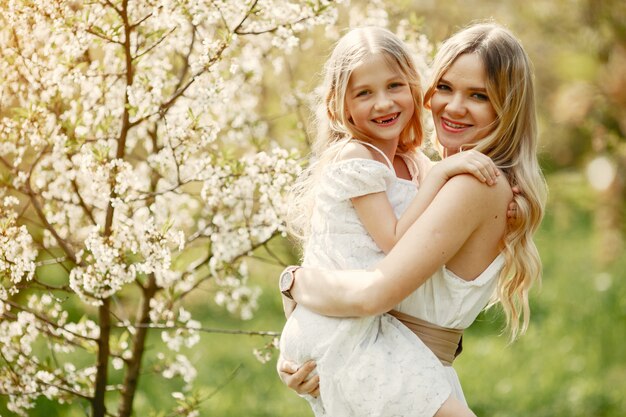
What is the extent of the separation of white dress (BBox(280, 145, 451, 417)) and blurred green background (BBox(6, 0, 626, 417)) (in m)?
0.60

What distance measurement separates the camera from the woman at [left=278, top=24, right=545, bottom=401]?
8.94ft

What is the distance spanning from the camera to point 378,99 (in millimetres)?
2982

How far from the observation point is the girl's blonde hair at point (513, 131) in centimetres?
293

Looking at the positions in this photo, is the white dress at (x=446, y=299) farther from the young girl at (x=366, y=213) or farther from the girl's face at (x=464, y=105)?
the girl's face at (x=464, y=105)

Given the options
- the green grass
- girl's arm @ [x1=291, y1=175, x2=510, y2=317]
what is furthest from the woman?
the green grass

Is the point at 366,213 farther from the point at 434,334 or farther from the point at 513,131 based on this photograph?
the point at 513,131

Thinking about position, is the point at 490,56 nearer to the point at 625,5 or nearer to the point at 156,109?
the point at 156,109

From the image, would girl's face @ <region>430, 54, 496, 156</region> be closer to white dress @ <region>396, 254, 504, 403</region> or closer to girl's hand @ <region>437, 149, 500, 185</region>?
girl's hand @ <region>437, 149, 500, 185</region>

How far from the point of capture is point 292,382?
2.91m

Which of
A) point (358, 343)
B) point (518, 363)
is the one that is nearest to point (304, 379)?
point (358, 343)

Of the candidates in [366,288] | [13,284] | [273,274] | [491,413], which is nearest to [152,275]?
[13,284]

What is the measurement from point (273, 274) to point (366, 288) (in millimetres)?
8579

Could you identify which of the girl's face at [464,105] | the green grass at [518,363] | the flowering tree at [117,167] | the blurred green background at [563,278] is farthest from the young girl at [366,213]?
the green grass at [518,363]

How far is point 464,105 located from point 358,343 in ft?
2.88
